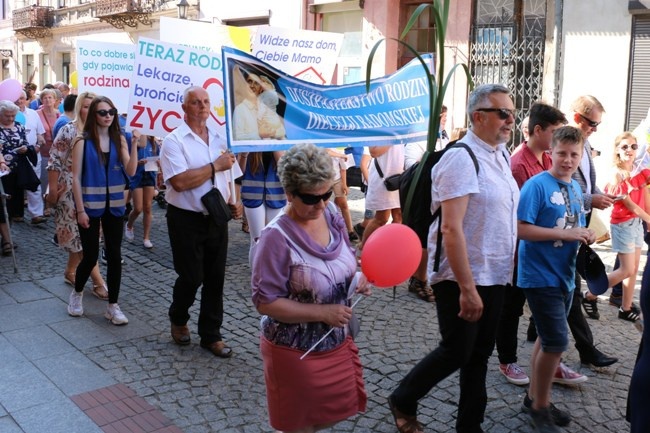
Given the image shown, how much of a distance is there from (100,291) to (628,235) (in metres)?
4.86

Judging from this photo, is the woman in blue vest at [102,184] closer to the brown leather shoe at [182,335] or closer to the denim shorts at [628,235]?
the brown leather shoe at [182,335]

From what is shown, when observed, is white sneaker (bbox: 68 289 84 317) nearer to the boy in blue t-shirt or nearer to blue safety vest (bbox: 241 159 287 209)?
blue safety vest (bbox: 241 159 287 209)

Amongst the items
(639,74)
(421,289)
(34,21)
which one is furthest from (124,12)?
(421,289)

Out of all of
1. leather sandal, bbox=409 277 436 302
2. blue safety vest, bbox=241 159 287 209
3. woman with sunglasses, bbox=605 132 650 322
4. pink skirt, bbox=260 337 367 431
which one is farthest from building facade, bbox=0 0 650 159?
pink skirt, bbox=260 337 367 431

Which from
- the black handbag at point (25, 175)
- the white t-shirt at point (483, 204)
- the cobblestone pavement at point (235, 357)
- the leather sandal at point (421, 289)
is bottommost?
the cobblestone pavement at point (235, 357)

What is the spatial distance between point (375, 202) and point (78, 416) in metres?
3.97

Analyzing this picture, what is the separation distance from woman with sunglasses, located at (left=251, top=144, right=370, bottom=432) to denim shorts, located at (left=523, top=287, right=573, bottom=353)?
1.34m

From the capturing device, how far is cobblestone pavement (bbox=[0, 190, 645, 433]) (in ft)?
13.7

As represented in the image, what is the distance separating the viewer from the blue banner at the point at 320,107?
5332 mm

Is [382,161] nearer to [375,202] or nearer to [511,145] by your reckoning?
[375,202]

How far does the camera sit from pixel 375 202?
7.34 metres

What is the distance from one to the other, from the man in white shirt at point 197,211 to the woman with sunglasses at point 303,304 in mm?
2085

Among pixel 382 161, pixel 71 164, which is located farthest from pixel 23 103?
pixel 382 161

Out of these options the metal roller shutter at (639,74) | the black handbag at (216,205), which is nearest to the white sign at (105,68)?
the black handbag at (216,205)
